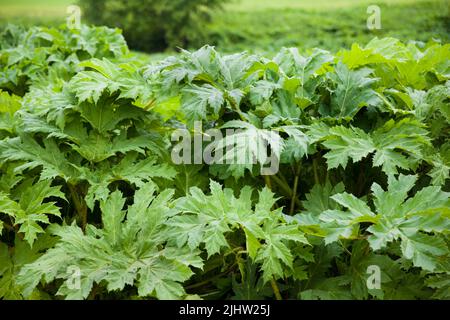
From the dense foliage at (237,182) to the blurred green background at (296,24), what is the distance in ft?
18.8

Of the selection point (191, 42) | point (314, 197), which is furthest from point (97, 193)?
point (191, 42)

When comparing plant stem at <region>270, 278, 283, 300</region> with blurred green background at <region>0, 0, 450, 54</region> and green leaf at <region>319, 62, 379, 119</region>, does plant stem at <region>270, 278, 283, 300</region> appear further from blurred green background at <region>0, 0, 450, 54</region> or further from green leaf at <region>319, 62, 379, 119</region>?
blurred green background at <region>0, 0, 450, 54</region>

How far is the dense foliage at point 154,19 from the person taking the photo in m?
9.94

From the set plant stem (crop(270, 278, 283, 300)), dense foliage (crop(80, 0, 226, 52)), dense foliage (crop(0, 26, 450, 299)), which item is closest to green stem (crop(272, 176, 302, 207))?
dense foliage (crop(0, 26, 450, 299))

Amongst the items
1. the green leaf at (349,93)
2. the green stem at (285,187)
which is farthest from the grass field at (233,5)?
the green stem at (285,187)

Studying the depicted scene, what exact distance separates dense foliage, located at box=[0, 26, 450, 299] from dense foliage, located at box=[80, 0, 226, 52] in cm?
758

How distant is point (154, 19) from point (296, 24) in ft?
A: 9.06

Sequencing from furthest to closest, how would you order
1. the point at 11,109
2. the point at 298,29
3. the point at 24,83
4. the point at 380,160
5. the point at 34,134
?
the point at 298,29 < the point at 24,83 < the point at 11,109 < the point at 34,134 < the point at 380,160

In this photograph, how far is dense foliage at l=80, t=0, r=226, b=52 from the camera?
9.94 metres

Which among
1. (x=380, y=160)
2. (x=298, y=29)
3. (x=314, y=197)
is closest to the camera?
(x=380, y=160)
